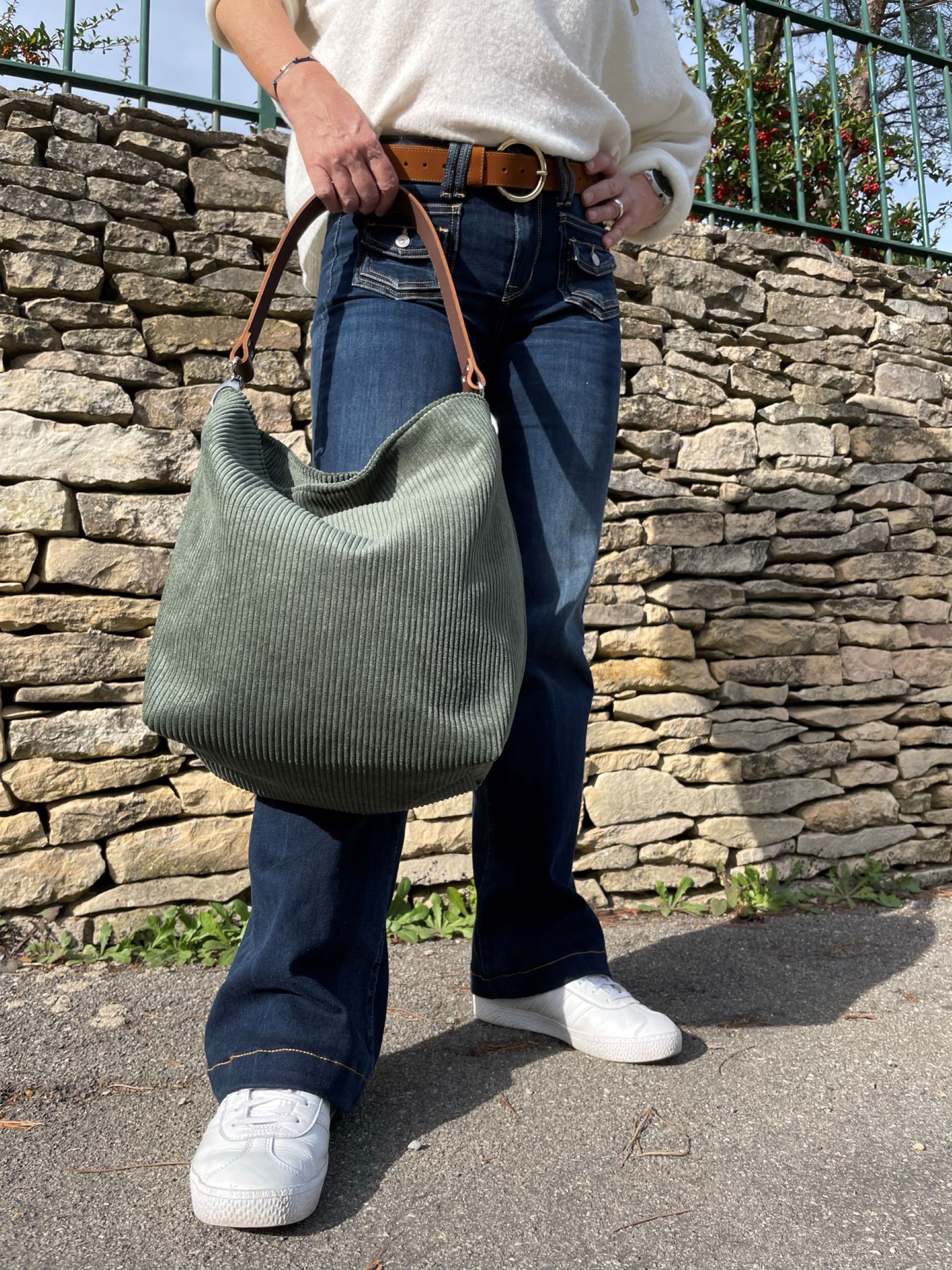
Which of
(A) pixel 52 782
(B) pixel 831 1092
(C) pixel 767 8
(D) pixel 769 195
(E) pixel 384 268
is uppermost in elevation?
(C) pixel 767 8

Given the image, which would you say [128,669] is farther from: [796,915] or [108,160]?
[796,915]

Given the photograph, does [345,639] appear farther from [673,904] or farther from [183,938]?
[673,904]

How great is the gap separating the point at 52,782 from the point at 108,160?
1385 mm

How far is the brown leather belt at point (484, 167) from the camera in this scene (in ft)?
4.24

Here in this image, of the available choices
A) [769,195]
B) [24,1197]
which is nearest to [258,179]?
[769,195]

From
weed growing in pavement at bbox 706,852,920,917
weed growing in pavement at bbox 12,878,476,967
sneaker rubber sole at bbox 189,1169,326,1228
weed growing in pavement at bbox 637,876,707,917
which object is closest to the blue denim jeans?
sneaker rubber sole at bbox 189,1169,326,1228

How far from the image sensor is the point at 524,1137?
1.27m

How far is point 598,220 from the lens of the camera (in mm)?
1463

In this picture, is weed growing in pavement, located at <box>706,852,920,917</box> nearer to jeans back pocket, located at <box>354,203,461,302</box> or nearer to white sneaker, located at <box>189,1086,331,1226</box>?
white sneaker, located at <box>189,1086,331,1226</box>

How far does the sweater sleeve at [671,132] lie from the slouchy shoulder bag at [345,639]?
774 mm

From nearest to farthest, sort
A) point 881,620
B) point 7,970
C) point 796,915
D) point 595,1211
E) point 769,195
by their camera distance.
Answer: point 595,1211
point 7,970
point 796,915
point 881,620
point 769,195

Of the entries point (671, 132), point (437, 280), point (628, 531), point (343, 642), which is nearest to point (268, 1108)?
point (343, 642)

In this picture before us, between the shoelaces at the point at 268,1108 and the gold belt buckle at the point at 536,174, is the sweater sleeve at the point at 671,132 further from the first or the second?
the shoelaces at the point at 268,1108

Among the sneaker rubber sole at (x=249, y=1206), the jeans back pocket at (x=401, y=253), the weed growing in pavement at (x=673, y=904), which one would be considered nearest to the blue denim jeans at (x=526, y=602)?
the jeans back pocket at (x=401, y=253)
